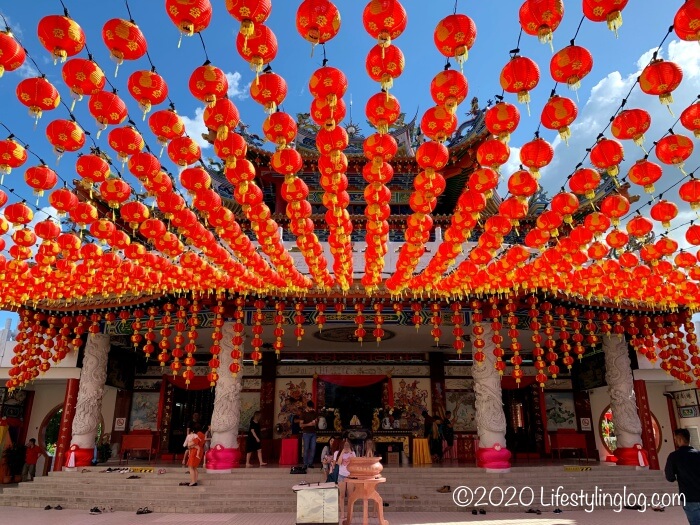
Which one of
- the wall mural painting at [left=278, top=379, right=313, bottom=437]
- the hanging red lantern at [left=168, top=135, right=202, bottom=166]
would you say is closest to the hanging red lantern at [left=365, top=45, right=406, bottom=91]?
the hanging red lantern at [left=168, top=135, right=202, bottom=166]

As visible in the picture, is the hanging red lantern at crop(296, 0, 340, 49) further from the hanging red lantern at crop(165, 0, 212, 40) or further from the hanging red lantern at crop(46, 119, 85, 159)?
the hanging red lantern at crop(46, 119, 85, 159)

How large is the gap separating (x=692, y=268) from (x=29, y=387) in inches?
733

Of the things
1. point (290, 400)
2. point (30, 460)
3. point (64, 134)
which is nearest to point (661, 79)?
point (64, 134)

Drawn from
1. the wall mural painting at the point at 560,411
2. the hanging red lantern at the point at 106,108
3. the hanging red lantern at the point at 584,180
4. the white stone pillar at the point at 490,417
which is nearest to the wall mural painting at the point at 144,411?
the white stone pillar at the point at 490,417

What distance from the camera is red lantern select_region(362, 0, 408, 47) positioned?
A: 135 inches

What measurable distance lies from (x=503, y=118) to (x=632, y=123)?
3.83ft

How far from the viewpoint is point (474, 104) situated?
14656 millimetres

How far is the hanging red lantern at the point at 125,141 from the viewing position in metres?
4.66

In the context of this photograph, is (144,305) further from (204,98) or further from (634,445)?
(634,445)

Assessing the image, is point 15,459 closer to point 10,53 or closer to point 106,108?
point 106,108

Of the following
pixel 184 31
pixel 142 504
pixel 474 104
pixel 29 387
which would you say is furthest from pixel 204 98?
pixel 29 387

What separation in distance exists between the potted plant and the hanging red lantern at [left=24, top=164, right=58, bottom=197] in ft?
38.2

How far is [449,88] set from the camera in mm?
4062

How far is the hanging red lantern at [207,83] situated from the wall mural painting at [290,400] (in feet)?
40.6
